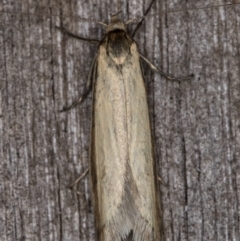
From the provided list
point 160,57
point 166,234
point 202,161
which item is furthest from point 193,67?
point 166,234

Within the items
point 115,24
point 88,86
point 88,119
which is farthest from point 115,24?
point 88,119

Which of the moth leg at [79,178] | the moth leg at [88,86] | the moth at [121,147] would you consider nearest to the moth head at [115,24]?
the moth at [121,147]

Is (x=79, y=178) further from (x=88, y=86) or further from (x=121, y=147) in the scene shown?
(x=88, y=86)

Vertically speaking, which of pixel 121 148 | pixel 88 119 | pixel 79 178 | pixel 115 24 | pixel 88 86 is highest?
pixel 115 24

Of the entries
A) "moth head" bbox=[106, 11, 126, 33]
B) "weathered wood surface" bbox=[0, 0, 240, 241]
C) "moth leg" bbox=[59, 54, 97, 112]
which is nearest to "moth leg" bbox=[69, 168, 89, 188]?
"weathered wood surface" bbox=[0, 0, 240, 241]

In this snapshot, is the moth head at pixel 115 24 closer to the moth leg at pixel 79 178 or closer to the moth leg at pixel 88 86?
the moth leg at pixel 88 86

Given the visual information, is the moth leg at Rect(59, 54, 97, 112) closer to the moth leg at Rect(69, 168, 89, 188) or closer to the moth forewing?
the moth forewing

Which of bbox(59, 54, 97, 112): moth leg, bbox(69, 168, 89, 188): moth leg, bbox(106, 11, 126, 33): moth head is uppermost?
bbox(106, 11, 126, 33): moth head
